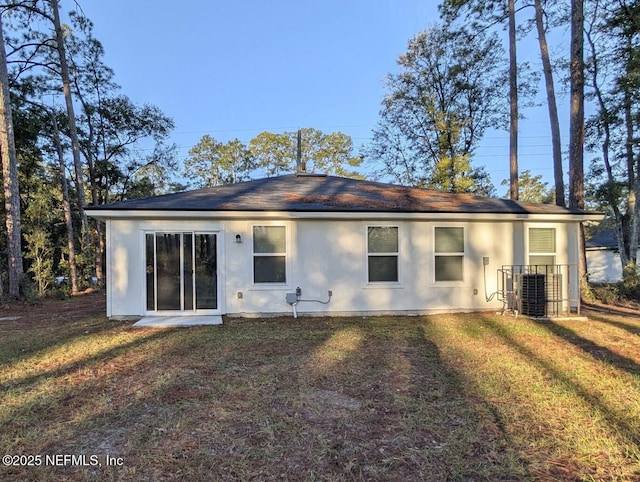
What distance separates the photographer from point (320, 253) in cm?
846

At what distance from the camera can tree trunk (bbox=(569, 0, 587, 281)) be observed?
1175cm

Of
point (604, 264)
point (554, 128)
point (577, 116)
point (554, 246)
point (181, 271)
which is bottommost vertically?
point (604, 264)

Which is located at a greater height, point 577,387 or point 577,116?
point 577,116

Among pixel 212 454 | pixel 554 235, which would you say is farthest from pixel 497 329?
pixel 212 454

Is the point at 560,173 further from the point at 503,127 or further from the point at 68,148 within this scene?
the point at 68,148

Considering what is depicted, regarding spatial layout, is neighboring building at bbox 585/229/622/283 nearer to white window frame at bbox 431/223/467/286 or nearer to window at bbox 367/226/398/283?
white window frame at bbox 431/223/467/286

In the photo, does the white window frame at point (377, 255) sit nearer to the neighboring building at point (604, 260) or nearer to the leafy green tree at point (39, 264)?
the leafy green tree at point (39, 264)

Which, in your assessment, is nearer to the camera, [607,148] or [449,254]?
[449,254]

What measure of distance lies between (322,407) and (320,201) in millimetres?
6012

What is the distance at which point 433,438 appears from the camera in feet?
9.58

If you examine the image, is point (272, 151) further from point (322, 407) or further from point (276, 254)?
point (322, 407)

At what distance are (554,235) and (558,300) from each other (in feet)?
5.92

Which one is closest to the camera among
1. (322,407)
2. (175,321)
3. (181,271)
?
(322,407)

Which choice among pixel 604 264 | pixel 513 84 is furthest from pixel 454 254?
pixel 604 264
